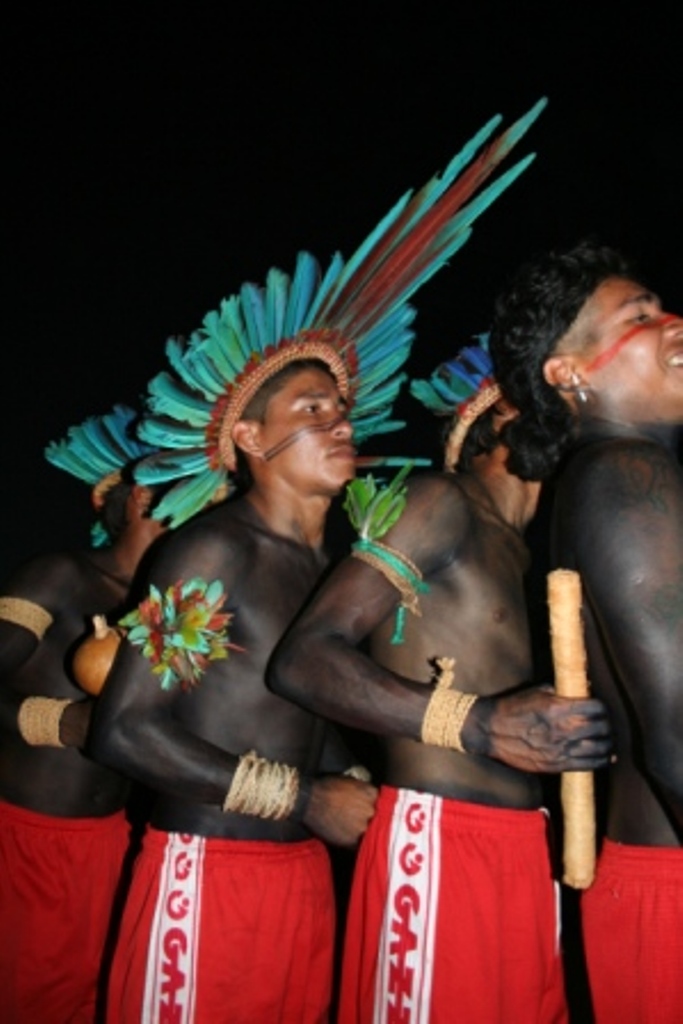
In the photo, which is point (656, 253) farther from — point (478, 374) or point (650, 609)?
point (650, 609)

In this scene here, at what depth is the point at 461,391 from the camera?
2.61 metres

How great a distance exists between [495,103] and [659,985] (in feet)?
18.1

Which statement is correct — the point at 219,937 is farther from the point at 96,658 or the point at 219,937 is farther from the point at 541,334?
the point at 541,334

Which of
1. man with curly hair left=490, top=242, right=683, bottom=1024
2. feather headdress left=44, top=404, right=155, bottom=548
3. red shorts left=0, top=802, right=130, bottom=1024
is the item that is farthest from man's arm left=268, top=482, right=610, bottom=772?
feather headdress left=44, top=404, right=155, bottom=548

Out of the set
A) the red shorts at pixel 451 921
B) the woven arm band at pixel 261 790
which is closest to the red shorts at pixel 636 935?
the red shorts at pixel 451 921

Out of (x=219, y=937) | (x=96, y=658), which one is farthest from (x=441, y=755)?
(x=96, y=658)

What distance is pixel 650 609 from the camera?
139cm

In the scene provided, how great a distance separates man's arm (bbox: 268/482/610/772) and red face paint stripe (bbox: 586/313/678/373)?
420 mm

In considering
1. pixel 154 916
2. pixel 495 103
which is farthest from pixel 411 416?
pixel 154 916

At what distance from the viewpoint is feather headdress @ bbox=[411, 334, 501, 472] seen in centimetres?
251

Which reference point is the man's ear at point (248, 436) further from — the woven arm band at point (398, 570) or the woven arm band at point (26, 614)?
the woven arm band at point (26, 614)

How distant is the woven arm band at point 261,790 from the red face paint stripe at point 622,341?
3.56ft

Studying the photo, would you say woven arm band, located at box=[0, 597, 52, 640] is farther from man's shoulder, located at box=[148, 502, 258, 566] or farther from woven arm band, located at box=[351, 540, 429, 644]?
woven arm band, located at box=[351, 540, 429, 644]

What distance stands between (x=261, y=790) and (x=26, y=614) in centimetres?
127
